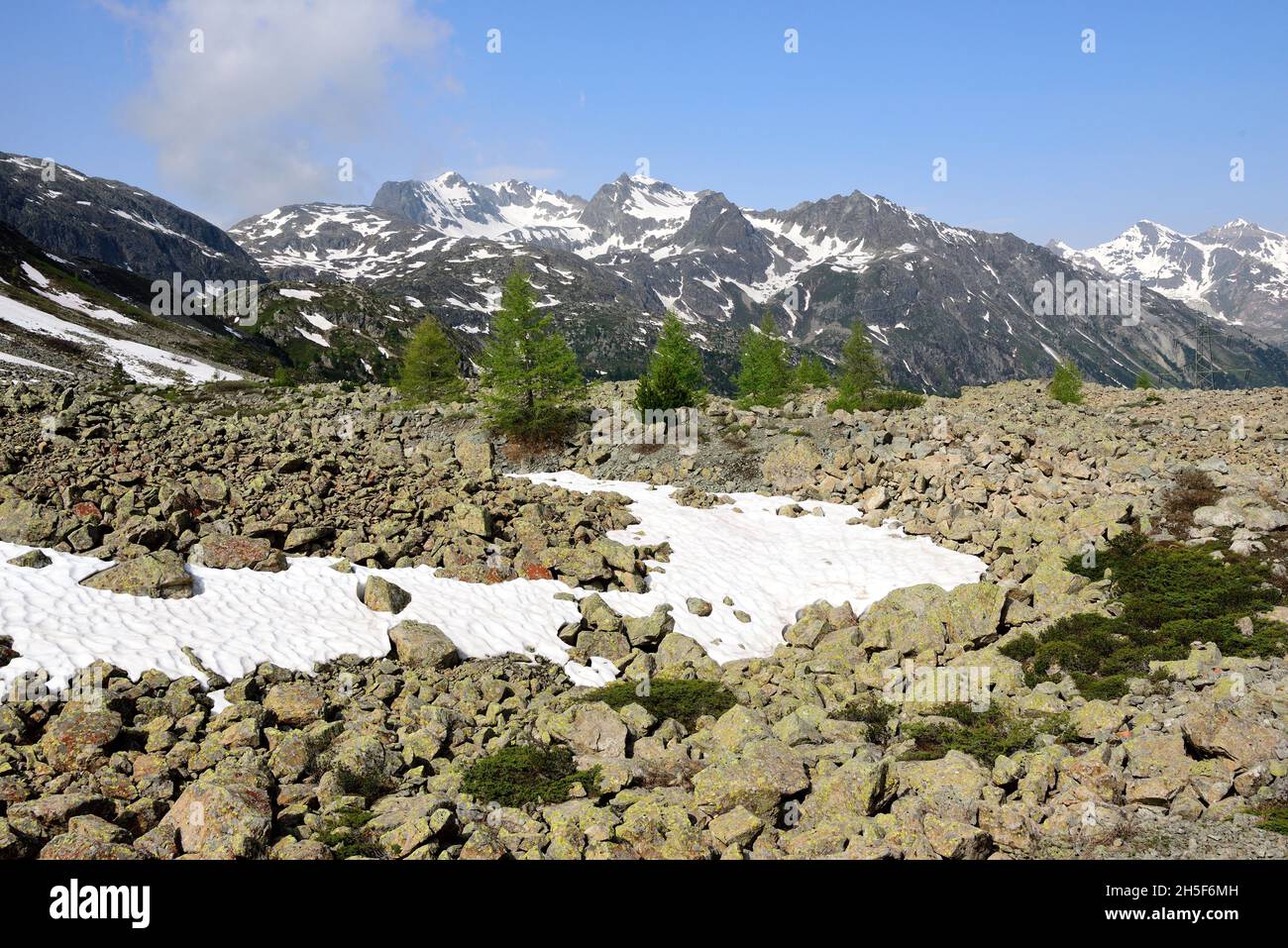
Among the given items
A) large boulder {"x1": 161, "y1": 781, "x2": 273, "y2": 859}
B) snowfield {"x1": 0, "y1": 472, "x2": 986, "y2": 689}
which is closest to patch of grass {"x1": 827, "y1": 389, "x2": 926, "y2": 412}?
snowfield {"x1": 0, "y1": 472, "x2": 986, "y2": 689}

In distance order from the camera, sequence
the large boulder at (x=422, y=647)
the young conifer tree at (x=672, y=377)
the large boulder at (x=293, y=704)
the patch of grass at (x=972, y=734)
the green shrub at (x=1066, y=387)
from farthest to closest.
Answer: the green shrub at (x=1066, y=387) → the young conifer tree at (x=672, y=377) → the large boulder at (x=422, y=647) → the large boulder at (x=293, y=704) → the patch of grass at (x=972, y=734)

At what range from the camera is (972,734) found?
41.7ft

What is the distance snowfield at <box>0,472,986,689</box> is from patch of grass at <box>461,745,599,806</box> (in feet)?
17.2

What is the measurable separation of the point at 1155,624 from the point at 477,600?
17768 millimetres

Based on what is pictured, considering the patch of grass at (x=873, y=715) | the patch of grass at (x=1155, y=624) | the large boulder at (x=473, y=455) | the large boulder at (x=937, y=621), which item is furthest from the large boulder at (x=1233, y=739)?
the large boulder at (x=473, y=455)

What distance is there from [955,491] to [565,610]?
1854 cm

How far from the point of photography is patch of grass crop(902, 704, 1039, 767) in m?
11.9

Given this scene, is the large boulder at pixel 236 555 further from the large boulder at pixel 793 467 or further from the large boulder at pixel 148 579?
the large boulder at pixel 793 467

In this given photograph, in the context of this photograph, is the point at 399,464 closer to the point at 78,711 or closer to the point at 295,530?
the point at 295,530

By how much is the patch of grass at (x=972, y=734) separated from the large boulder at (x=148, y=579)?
52.2ft

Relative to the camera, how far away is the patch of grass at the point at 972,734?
1194 centimetres

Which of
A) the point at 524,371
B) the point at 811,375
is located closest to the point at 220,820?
the point at 524,371

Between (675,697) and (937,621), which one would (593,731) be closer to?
(675,697)
